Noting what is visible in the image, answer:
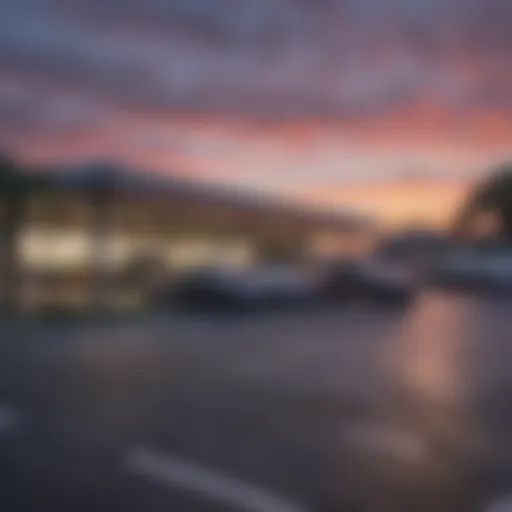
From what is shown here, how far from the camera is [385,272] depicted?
181 centimetres

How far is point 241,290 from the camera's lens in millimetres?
1860

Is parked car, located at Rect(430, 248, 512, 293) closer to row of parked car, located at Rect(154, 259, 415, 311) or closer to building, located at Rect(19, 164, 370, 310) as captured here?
row of parked car, located at Rect(154, 259, 415, 311)

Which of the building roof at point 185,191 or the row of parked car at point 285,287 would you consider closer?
the building roof at point 185,191

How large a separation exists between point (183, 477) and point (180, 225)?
0.67 meters

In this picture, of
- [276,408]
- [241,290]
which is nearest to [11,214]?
[241,290]

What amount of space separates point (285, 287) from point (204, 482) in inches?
20.1

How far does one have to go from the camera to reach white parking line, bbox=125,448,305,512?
184cm

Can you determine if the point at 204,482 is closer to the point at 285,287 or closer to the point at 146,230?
the point at 285,287

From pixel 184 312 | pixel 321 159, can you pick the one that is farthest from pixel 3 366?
pixel 321 159

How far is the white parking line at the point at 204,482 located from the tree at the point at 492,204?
75 centimetres

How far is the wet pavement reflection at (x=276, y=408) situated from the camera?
73.5 inches

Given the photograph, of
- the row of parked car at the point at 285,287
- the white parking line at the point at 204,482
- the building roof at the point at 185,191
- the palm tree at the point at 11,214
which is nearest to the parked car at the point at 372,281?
the row of parked car at the point at 285,287

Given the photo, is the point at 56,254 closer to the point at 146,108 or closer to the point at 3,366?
the point at 146,108

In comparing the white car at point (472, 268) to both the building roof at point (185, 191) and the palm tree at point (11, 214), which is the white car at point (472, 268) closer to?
the building roof at point (185, 191)
